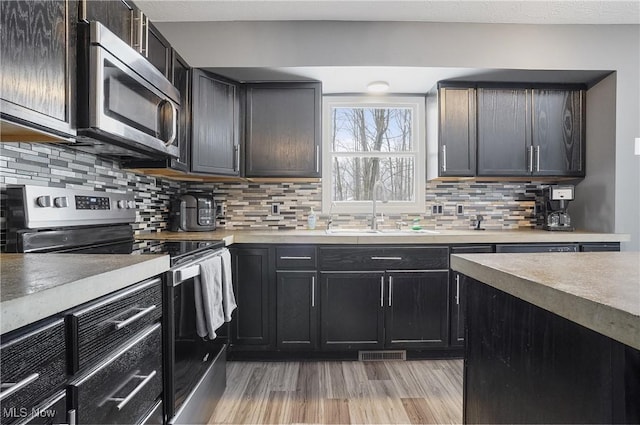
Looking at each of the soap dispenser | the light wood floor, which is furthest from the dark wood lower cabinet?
the soap dispenser

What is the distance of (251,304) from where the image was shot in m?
2.25

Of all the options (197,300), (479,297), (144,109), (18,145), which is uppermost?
(144,109)

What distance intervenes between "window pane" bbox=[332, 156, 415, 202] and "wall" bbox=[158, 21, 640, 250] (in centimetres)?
86

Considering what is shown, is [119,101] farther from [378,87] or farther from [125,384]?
[378,87]

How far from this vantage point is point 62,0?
1.11 metres

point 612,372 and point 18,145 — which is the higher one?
point 18,145

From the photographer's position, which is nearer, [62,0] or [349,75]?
[62,0]

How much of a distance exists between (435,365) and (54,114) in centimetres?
250

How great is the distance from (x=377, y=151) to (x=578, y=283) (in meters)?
2.37

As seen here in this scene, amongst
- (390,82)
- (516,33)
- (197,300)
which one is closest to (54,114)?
(197,300)

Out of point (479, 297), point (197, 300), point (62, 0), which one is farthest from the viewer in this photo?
point (197, 300)

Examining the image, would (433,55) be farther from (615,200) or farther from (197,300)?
(197,300)

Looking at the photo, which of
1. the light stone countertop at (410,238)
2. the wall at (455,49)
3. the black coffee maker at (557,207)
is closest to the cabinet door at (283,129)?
the wall at (455,49)

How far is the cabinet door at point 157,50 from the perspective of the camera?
5.52 feet
